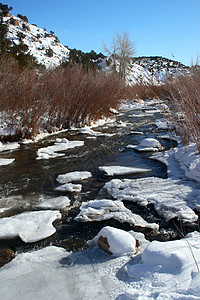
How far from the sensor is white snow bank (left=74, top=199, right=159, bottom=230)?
239 cm

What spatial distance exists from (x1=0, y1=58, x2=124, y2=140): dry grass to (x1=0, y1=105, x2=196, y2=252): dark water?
75 cm

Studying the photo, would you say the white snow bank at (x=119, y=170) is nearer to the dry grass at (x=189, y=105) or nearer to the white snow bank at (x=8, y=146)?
the dry grass at (x=189, y=105)

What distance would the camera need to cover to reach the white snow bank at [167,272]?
4.13ft

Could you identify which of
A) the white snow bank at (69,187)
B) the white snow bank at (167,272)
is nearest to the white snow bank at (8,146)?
the white snow bank at (69,187)

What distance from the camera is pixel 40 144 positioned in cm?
611

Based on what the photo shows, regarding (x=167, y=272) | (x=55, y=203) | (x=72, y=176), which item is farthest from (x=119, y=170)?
(x=167, y=272)

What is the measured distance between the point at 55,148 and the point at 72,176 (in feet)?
6.66

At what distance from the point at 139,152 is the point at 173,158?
2.98ft

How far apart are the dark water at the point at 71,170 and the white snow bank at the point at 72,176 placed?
0.11 m

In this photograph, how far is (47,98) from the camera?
6.30 metres

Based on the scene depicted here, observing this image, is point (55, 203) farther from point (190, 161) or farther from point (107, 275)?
point (190, 161)

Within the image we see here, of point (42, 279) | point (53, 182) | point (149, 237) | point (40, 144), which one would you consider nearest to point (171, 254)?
point (149, 237)

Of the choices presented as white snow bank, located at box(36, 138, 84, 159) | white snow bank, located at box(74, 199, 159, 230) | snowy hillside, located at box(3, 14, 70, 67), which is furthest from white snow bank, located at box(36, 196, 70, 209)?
snowy hillside, located at box(3, 14, 70, 67)

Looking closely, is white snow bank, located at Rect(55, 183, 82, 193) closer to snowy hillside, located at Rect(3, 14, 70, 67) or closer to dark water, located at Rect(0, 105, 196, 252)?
dark water, located at Rect(0, 105, 196, 252)
